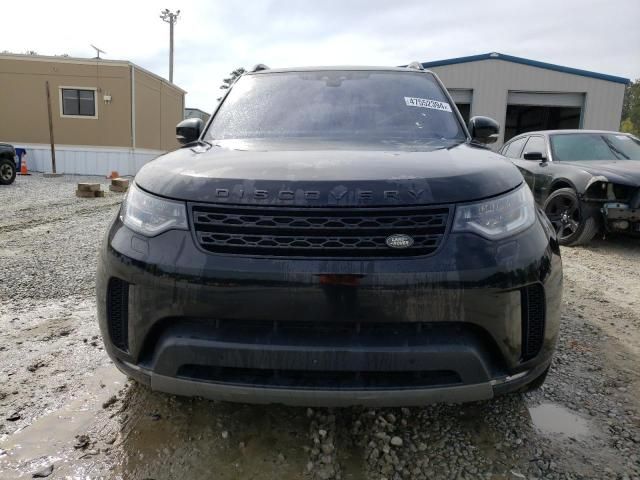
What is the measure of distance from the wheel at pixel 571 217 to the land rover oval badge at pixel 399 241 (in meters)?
4.94

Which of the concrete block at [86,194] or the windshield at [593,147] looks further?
the concrete block at [86,194]

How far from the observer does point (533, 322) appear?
1.70m

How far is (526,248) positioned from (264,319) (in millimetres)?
976

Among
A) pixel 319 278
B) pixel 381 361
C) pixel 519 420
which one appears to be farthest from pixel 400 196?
pixel 519 420

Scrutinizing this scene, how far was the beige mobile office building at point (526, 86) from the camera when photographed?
1778 centimetres

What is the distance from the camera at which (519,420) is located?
2.17 metres

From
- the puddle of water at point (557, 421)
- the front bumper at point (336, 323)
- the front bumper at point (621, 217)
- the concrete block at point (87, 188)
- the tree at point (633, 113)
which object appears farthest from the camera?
the tree at point (633, 113)

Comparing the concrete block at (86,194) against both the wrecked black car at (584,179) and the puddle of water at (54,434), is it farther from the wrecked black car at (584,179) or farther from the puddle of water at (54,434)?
the puddle of water at (54,434)

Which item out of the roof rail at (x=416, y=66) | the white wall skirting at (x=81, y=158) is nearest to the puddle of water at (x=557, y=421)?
the roof rail at (x=416, y=66)

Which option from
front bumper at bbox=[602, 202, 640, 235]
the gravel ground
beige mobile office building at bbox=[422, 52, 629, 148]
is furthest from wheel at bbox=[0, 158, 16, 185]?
beige mobile office building at bbox=[422, 52, 629, 148]

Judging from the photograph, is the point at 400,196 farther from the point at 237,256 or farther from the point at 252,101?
the point at 252,101

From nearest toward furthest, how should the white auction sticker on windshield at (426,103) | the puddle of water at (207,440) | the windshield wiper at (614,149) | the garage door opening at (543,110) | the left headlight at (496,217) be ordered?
the left headlight at (496,217) < the puddle of water at (207,440) < the white auction sticker on windshield at (426,103) < the windshield wiper at (614,149) < the garage door opening at (543,110)

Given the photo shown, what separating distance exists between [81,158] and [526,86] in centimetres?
1830

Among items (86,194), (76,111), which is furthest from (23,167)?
(86,194)
